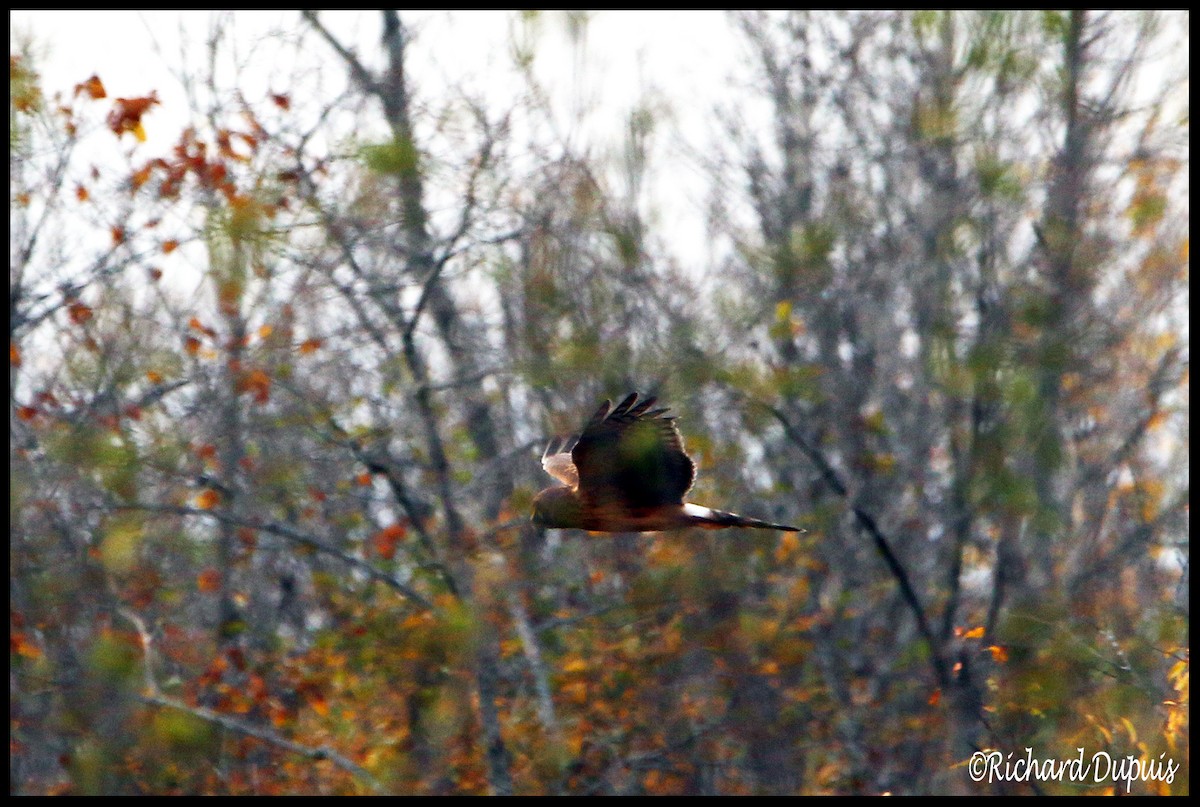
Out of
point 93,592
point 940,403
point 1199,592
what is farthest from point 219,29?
point 1199,592

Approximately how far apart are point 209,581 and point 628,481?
5.95 meters

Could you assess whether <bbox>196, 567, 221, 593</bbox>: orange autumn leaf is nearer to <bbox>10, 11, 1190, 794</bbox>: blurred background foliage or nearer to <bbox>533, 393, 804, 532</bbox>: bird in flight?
<bbox>10, 11, 1190, 794</bbox>: blurred background foliage

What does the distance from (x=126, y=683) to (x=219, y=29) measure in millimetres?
4650

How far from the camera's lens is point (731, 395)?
35.2 feet

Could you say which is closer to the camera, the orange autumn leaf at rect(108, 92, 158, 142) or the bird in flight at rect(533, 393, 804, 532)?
the bird in flight at rect(533, 393, 804, 532)

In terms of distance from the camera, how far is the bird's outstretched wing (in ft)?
20.0

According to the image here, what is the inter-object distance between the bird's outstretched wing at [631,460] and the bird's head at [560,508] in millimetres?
91

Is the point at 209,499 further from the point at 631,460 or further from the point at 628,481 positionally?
the point at 631,460

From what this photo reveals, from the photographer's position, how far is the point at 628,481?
21.2 feet

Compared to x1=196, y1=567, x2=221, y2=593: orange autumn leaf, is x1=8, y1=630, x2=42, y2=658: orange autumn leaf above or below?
below

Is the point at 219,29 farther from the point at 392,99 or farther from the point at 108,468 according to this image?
the point at 108,468

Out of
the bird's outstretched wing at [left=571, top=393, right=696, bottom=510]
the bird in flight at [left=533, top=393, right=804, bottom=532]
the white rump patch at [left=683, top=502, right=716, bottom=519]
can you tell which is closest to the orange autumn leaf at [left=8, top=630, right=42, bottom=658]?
the bird in flight at [left=533, top=393, right=804, bottom=532]

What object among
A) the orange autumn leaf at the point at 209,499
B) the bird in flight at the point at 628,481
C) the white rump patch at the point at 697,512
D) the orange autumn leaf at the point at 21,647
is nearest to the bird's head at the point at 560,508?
the bird in flight at the point at 628,481

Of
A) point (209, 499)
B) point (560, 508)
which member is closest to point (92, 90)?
point (209, 499)
